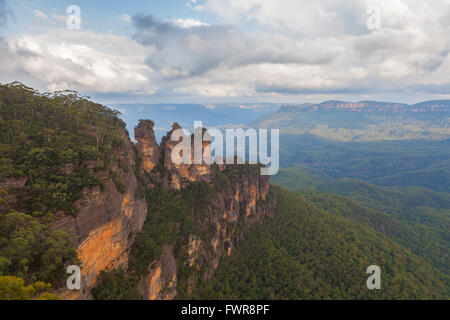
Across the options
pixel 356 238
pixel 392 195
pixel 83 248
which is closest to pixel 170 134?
pixel 83 248

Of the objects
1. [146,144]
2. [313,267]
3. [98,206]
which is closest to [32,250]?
[98,206]

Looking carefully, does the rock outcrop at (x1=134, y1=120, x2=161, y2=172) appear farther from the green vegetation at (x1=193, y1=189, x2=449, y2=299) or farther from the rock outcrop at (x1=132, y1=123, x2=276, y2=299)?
the green vegetation at (x1=193, y1=189, x2=449, y2=299)

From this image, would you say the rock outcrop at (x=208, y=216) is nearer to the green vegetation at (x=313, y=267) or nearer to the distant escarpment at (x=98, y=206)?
the distant escarpment at (x=98, y=206)

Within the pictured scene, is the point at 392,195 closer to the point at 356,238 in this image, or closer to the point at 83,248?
the point at 356,238

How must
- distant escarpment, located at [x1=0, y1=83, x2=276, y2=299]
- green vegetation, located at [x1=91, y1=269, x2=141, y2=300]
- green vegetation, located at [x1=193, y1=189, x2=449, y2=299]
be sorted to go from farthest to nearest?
green vegetation, located at [x1=193, y1=189, x2=449, y2=299] → green vegetation, located at [x1=91, y1=269, x2=141, y2=300] → distant escarpment, located at [x1=0, y1=83, x2=276, y2=299]

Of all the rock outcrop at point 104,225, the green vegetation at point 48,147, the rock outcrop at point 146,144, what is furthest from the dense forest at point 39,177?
the rock outcrop at point 146,144

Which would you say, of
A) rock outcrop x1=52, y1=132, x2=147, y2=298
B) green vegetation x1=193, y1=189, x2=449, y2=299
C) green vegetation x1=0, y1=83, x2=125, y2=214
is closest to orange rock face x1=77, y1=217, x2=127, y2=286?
rock outcrop x1=52, y1=132, x2=147, y2=298
